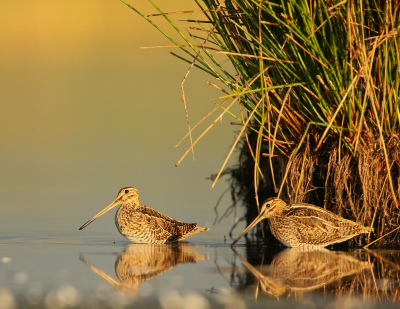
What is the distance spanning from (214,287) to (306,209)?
2.06 meters

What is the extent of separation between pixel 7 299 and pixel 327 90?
342 centimetres

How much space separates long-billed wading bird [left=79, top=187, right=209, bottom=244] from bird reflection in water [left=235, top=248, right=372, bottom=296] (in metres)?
1.41

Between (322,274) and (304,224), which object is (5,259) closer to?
(322,274)

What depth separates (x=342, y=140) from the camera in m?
6.19

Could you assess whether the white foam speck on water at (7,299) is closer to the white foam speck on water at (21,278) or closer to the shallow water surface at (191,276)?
the shallow water surface at (191,276)

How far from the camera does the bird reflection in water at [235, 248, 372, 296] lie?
493 centimetres

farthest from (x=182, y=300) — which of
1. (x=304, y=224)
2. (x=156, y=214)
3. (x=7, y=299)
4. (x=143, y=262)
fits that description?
(x=156, y=214)

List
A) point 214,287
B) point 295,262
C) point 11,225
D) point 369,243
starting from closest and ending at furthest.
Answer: point 214,287, point 295,262, point 369,243, point 11,225

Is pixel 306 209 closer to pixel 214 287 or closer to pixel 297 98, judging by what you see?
pixel 297 98

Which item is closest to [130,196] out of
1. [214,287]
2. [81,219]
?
[81,219]

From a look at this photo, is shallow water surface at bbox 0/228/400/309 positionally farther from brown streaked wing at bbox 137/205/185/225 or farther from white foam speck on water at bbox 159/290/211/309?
brown streaked wing at bbox 137/205/185/225

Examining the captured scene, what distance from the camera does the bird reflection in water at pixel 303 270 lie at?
16.2 feet

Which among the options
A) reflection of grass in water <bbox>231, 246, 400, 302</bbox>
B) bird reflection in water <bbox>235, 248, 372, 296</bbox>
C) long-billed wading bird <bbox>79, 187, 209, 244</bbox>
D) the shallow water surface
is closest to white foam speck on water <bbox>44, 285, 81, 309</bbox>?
the shallow water surface

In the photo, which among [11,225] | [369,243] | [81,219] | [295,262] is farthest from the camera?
[81,219]
